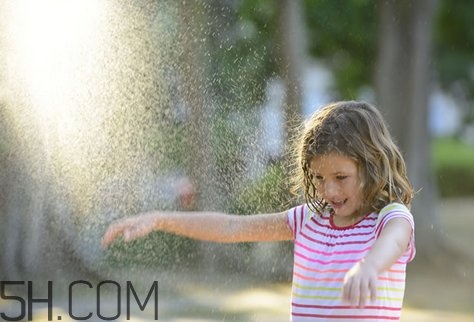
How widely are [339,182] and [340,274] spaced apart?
23 cm

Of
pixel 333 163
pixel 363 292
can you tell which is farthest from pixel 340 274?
pixel 363 292

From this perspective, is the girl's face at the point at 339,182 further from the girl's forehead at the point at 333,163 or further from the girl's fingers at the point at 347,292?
the girl's fingers at the point at 347,292

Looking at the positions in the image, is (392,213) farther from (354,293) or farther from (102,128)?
(102,128)

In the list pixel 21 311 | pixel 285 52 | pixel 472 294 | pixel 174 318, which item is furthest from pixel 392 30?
pixel 21 311

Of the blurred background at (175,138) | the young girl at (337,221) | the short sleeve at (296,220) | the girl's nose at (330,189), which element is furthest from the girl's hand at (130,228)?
the blurred background at (175,138)

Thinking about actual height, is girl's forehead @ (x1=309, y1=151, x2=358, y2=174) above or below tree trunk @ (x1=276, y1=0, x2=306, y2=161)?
below

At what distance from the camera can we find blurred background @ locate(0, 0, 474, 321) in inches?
195

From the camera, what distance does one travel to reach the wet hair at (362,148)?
6.98ft

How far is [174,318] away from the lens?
16.5ft

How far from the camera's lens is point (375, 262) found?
5.90 ft

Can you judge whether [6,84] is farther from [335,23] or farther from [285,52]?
[335,23]

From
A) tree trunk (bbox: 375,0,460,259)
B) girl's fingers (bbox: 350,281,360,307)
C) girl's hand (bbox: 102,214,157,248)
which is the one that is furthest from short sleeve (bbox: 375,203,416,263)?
tree trunk (bbox: 375,0,460,259)

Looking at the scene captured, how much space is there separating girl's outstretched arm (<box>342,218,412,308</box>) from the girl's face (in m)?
0.13

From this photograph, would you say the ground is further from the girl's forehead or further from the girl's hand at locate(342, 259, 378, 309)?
the girl's hand at locate(342, 259, 378, 309)
